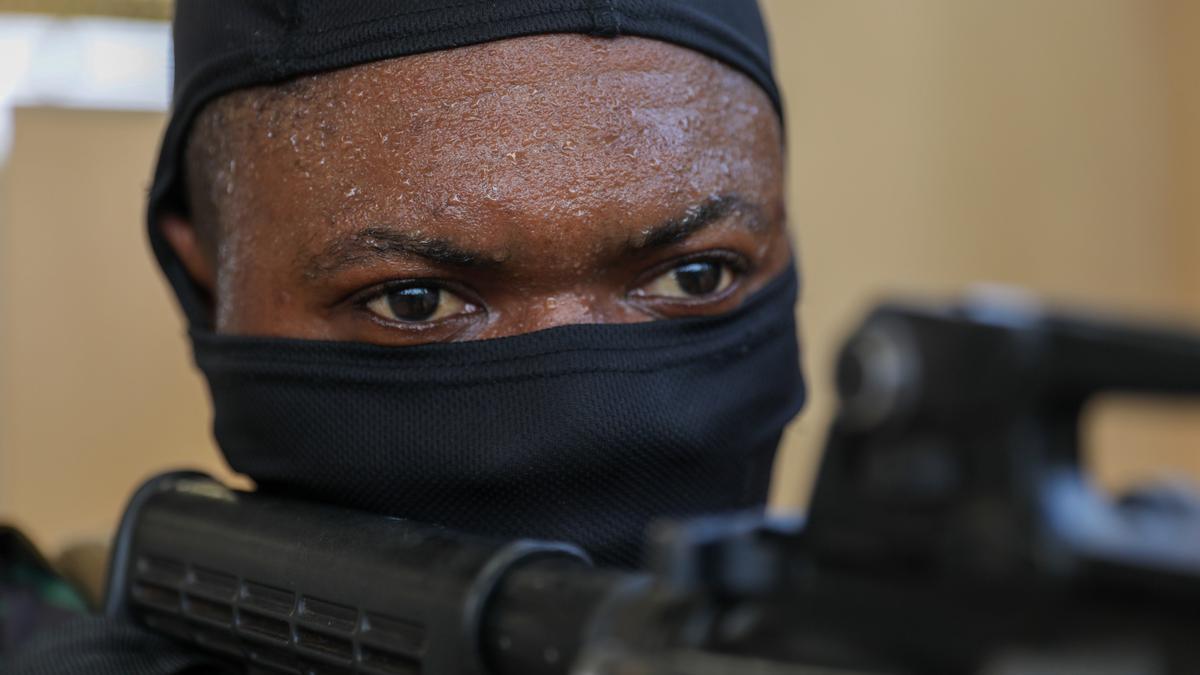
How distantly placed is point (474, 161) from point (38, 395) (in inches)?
87.1

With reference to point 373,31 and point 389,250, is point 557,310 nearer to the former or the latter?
point 389,250

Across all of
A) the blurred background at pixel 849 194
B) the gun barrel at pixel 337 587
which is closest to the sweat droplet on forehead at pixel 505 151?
the gun barrel at pixel 337 587

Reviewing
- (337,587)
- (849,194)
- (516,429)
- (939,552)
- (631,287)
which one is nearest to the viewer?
(939,552)

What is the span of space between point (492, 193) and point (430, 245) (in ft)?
0.22

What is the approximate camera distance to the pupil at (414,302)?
1.08m

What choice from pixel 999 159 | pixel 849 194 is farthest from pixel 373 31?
pixel 999 159

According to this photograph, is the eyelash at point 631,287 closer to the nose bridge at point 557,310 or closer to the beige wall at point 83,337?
the nose bridge at point 557,310

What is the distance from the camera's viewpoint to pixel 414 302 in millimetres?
1082

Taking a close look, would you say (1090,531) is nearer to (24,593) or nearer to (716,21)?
(716,21)

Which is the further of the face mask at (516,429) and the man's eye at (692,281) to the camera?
the man's eye at (692,281)

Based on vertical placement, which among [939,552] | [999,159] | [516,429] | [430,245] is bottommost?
[999,159]

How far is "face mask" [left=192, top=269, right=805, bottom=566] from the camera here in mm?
995

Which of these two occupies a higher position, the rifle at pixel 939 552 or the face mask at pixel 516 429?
the rifle at pixel 939 552

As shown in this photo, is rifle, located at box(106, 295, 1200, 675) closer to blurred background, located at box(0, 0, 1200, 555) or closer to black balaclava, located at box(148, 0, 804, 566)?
black balaclava, located at box(148, 0, 804, 566)
